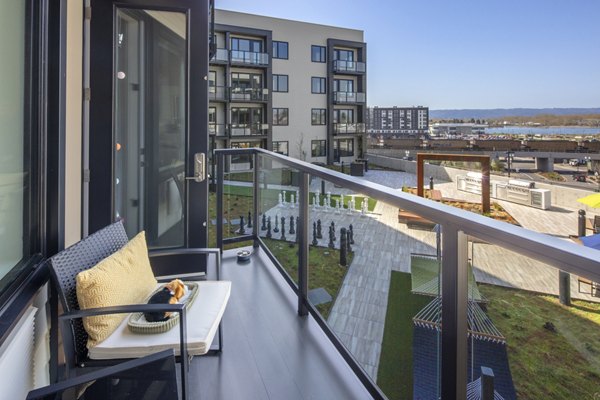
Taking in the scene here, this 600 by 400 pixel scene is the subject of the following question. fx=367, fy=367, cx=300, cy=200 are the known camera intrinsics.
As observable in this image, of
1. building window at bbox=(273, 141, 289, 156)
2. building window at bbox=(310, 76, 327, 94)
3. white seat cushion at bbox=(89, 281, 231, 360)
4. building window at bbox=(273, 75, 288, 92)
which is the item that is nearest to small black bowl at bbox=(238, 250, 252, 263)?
white seat cushion at bbox=(89, 281, 231, 360)

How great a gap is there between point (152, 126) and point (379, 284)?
2.06 meters

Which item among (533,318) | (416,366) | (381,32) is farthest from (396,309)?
(381,32)

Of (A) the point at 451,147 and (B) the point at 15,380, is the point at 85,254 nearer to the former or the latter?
(B) the point at 15,380

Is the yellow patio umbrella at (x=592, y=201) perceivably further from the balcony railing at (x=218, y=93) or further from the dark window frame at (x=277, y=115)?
the balcony railing at (x=218, y=93)

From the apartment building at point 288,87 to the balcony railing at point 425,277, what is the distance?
580 inches

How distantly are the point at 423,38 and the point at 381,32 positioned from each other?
908cm

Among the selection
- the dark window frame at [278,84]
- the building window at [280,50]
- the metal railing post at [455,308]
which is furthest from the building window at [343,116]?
the metal railing post at [455,308]

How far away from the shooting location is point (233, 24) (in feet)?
54.5

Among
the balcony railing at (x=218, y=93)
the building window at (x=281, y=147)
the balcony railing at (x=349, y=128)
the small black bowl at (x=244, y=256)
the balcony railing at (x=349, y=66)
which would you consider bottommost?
the small black bowl at (x=244, y=256)

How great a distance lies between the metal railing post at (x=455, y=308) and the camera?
3.12 ft

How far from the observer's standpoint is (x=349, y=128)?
2053 cm

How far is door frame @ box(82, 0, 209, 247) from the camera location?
229 cm

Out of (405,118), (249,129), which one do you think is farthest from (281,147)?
(405,118)

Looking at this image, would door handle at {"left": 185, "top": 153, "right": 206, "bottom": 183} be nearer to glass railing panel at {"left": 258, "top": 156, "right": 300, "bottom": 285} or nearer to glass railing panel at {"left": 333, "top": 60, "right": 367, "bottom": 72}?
glass railing panel at {"left": 258, "top": 156, "right": 300, "bottom": 285}
